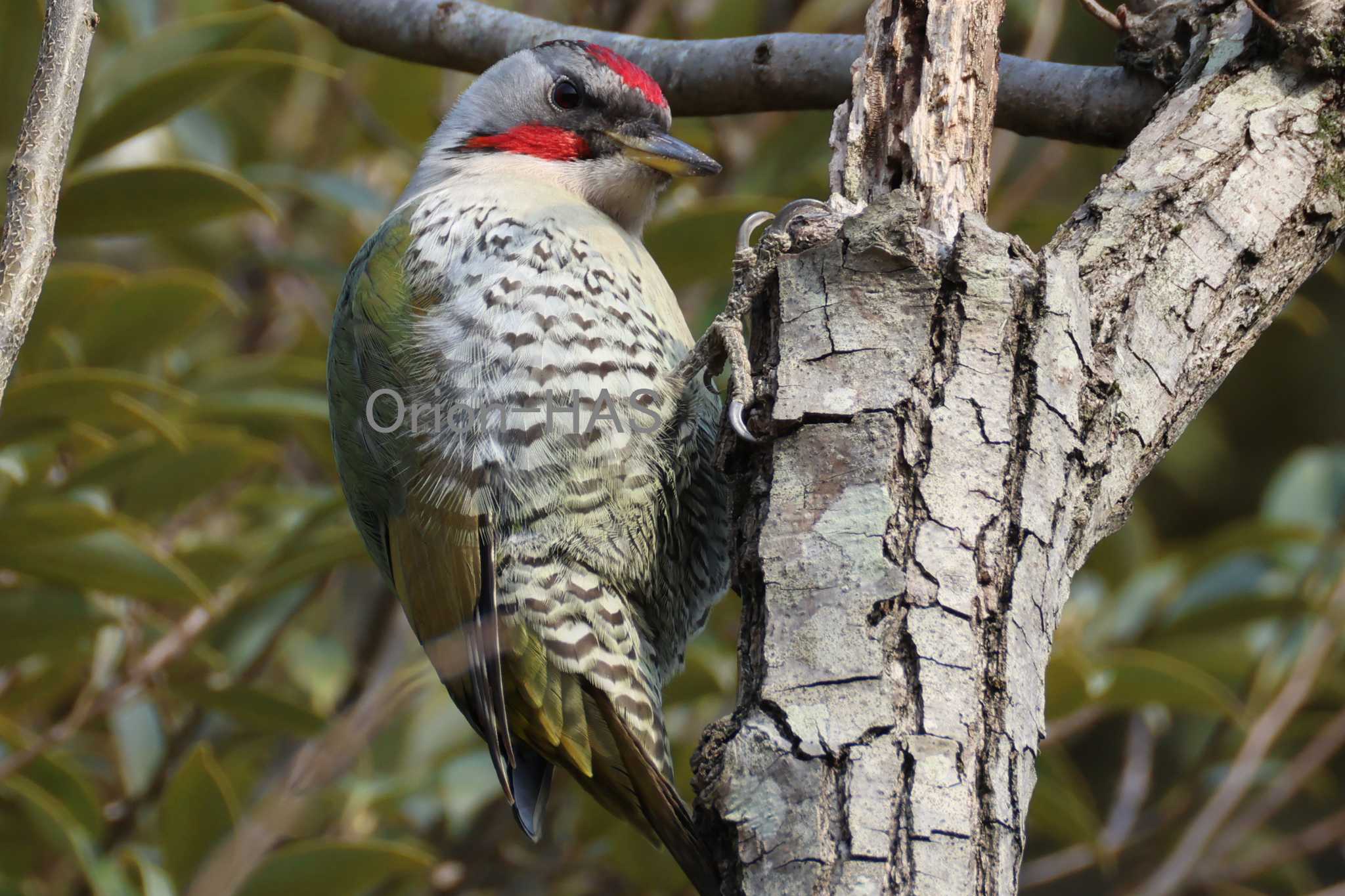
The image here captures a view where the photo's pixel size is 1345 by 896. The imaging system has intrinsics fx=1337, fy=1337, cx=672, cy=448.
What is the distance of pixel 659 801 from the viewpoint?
2.40 meters

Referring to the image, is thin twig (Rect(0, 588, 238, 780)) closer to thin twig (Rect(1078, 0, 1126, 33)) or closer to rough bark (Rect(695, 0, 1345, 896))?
rough bark (Rect(695, 0, 1345, 896))

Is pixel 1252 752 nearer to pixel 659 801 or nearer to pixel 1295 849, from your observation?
pixel 1295 849

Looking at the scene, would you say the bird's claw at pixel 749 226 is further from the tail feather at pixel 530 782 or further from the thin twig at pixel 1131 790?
the thin twig at pixel 1131 790

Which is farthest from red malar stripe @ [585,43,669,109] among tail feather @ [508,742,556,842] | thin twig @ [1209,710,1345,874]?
thin twig @ [1209,710,1345,874]

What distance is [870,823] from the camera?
4.62ft

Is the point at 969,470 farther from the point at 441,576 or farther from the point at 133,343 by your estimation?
the point at 133,343

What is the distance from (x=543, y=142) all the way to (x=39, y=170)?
182 cm

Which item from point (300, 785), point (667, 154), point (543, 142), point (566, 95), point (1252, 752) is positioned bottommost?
point (300, 785)

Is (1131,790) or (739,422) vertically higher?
(1131,790)

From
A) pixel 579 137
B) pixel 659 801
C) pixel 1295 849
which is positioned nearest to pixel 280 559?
pixel 579 137

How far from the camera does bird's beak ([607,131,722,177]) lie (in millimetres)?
2979

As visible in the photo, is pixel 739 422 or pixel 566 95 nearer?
pixel 739 422

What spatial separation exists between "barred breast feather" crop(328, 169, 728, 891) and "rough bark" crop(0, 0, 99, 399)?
43.0 inches

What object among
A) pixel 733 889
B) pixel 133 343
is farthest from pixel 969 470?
pixel 133 343
